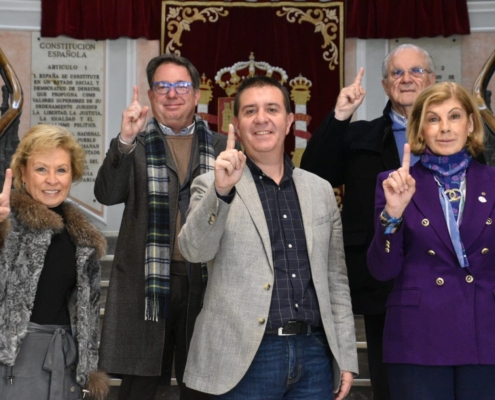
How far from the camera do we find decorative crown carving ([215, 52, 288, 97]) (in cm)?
730

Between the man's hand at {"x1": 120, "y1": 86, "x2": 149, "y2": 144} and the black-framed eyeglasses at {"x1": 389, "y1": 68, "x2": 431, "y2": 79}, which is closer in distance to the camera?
the man's hand at {"x1": 120, "y1": 86, "x2": 149, "y2": 144}

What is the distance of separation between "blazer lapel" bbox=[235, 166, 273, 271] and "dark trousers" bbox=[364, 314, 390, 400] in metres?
0.83

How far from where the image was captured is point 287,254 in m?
2.64

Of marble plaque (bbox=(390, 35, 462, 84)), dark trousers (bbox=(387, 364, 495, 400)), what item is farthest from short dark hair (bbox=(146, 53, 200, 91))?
marble plaque (bbox=(390, 35, 462, 84))

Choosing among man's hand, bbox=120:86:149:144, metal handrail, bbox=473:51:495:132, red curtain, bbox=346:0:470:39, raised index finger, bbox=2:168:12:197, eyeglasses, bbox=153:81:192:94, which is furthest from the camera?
red curtain, bbox=346:0:470:39

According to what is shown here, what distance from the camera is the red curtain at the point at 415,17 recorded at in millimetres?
7156

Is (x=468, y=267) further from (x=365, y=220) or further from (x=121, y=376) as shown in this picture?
(x=121, y=376)

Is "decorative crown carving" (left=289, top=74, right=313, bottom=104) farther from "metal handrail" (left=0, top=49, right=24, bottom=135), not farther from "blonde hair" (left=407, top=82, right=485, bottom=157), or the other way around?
"blonde hair" (left=407, top=82, right=485, bottom=157)

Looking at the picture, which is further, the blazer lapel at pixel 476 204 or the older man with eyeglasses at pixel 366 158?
the older man with eyeglasses at pixel 366 158

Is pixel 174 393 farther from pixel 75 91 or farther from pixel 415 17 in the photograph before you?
pixel 415 17

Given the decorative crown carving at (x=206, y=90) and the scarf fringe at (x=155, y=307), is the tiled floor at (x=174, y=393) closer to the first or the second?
the scarf fringe at (x=155, y=307)

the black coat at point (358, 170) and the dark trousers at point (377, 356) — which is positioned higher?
A: the black coat at point (358, 170)

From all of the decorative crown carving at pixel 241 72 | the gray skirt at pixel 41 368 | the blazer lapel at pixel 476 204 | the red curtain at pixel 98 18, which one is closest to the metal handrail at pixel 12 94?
the red curtain at pixel 98 18

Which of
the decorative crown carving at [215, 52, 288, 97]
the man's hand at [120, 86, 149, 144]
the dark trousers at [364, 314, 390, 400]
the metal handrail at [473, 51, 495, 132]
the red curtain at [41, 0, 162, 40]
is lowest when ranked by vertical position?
the dark trousers at [364, 314, 390, 400]
